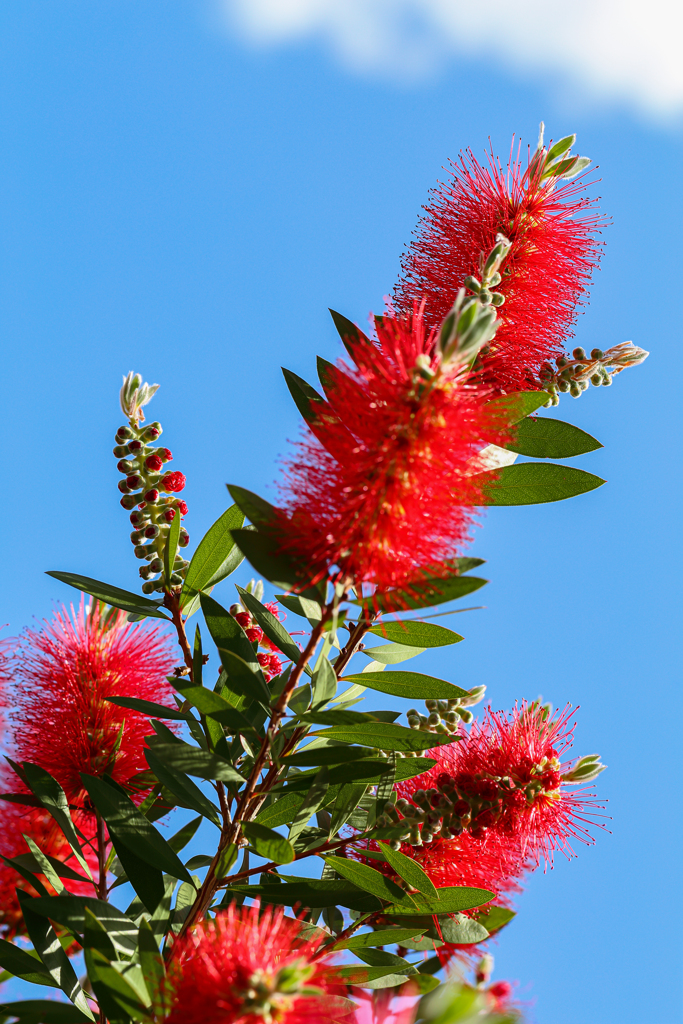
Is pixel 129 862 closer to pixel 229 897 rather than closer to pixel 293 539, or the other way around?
pixel 229 897

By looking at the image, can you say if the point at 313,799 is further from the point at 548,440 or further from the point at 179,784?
the point at 548,440

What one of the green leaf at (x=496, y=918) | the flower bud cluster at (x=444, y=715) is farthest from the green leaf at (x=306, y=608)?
the green leaf at (x=496, y=918)

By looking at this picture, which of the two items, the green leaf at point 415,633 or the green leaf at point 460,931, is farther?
the green leaf at point 460,931

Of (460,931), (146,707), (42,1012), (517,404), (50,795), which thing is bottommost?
(42,1012)

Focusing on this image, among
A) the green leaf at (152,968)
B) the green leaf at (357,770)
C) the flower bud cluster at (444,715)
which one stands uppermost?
the flower bud cluster at (444,715)

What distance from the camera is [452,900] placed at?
138 centimetres

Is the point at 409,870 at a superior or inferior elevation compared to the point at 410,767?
inferior

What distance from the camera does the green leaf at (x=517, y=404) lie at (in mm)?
1271

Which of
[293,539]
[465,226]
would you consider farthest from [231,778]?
[465,226]

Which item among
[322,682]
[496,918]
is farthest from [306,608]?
[496,918]

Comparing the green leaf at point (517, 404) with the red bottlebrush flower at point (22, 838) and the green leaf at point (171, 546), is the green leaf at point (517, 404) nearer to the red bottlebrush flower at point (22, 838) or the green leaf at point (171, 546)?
the green leaf at point (171, 546)

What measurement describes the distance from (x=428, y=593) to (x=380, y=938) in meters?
0.67

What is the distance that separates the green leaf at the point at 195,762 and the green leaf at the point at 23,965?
516 millimetres

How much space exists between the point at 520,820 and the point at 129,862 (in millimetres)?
695
